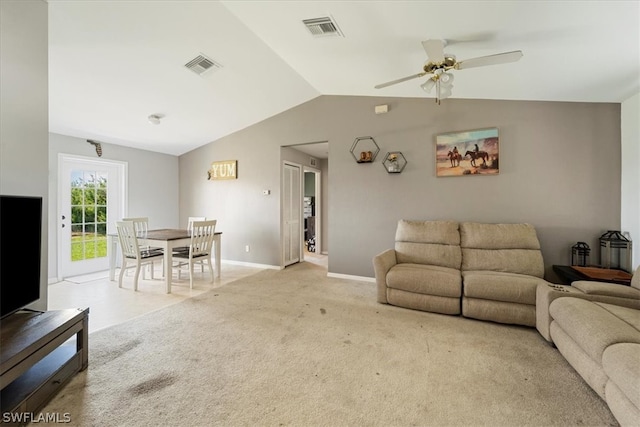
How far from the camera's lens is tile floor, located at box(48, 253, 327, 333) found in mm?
2865

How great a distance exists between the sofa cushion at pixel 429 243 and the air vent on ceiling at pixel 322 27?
7.92 ft

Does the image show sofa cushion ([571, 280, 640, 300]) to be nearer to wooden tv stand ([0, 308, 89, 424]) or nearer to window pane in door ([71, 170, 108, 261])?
wooden tv stand ([0, 308, 89, 424])

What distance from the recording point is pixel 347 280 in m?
4.18

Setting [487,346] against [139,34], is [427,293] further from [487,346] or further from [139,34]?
[139,34]

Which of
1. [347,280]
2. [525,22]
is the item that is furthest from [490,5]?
[347,280]

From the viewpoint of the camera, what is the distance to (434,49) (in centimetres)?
206

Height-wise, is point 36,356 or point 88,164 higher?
point 88,164

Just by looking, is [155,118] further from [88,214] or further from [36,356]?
[36,356]

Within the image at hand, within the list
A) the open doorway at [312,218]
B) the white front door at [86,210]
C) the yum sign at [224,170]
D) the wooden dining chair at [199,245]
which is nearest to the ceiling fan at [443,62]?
the wooden dining chair at [199,245]

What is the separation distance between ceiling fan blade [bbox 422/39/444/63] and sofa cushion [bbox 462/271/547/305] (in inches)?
82.4

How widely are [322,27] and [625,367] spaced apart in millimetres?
3159

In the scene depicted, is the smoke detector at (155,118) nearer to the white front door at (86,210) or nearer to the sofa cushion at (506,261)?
the white front door at (86,210)

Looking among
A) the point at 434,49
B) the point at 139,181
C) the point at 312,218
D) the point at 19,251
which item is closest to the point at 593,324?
the point at 434,49

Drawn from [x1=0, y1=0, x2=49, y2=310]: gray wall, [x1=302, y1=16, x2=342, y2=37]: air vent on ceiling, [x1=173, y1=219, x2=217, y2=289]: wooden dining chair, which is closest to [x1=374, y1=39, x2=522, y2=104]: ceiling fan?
[x1=302, y1=16, x2=342, y2=37]: air vent on ceiling
